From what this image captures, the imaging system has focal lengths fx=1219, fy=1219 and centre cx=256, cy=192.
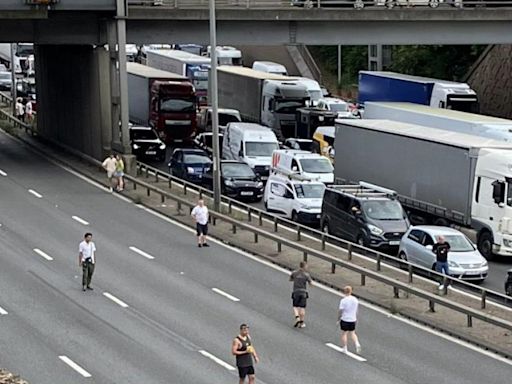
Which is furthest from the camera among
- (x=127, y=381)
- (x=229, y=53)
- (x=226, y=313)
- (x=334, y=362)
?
(x=229, y=53)

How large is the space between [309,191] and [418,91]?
2086 centimetres

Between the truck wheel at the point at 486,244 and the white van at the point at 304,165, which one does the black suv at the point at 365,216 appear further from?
the white van at the point at 304,165

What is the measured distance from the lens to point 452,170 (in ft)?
122

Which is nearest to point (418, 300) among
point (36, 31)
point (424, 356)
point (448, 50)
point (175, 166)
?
point (424, 356)

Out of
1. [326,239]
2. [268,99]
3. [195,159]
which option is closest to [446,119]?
[195,159]

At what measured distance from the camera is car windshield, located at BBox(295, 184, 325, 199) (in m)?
39.5

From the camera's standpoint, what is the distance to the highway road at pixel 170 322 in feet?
74.9

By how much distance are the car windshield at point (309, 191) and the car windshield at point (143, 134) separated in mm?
15402

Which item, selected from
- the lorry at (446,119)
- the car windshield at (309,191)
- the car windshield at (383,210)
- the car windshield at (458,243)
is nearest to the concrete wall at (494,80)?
the lorry at (446,119)

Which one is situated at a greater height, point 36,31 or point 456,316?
point 36,31

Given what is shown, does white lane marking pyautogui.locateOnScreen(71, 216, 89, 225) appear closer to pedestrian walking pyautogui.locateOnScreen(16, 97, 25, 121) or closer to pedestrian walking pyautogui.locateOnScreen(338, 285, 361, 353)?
pedestrian walking pyautogui.locateOnScreen(338, 285, 361, 353)

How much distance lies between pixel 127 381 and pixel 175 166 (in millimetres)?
26586

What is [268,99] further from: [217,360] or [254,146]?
[217,360]

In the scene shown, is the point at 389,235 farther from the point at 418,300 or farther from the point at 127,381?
the point at 127,381
